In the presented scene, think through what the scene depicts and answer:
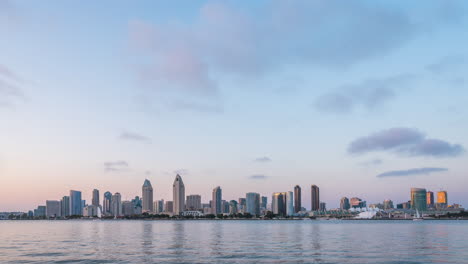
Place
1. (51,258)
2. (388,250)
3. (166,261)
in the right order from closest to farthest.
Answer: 1. (166,261)
2. (51,258)
3. (388,250)

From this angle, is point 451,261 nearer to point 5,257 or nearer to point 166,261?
point 166,261

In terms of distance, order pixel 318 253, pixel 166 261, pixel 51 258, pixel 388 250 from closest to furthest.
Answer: pixel 166 261 < pixel 51 258 < pixel 318 253 < pixel 388 250

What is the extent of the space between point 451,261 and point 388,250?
1767 centimetres

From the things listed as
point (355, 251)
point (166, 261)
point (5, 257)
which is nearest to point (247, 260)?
point (166, 261)

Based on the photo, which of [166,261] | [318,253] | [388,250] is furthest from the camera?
[388,250]

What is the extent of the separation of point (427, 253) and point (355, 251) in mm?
Result: 13008

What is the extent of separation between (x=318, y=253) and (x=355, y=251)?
28.5ft

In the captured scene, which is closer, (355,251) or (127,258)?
(127,258)

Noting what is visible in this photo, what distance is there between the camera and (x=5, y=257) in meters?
78.1

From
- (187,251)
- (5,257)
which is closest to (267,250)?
(187,251)

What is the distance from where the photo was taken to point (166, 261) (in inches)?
2788

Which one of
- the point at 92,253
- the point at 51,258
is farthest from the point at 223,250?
the point at 51,258

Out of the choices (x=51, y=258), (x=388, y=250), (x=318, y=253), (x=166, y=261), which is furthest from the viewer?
(x=388, y=250)

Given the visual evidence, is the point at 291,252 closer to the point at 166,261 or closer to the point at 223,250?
the point at 223,250
